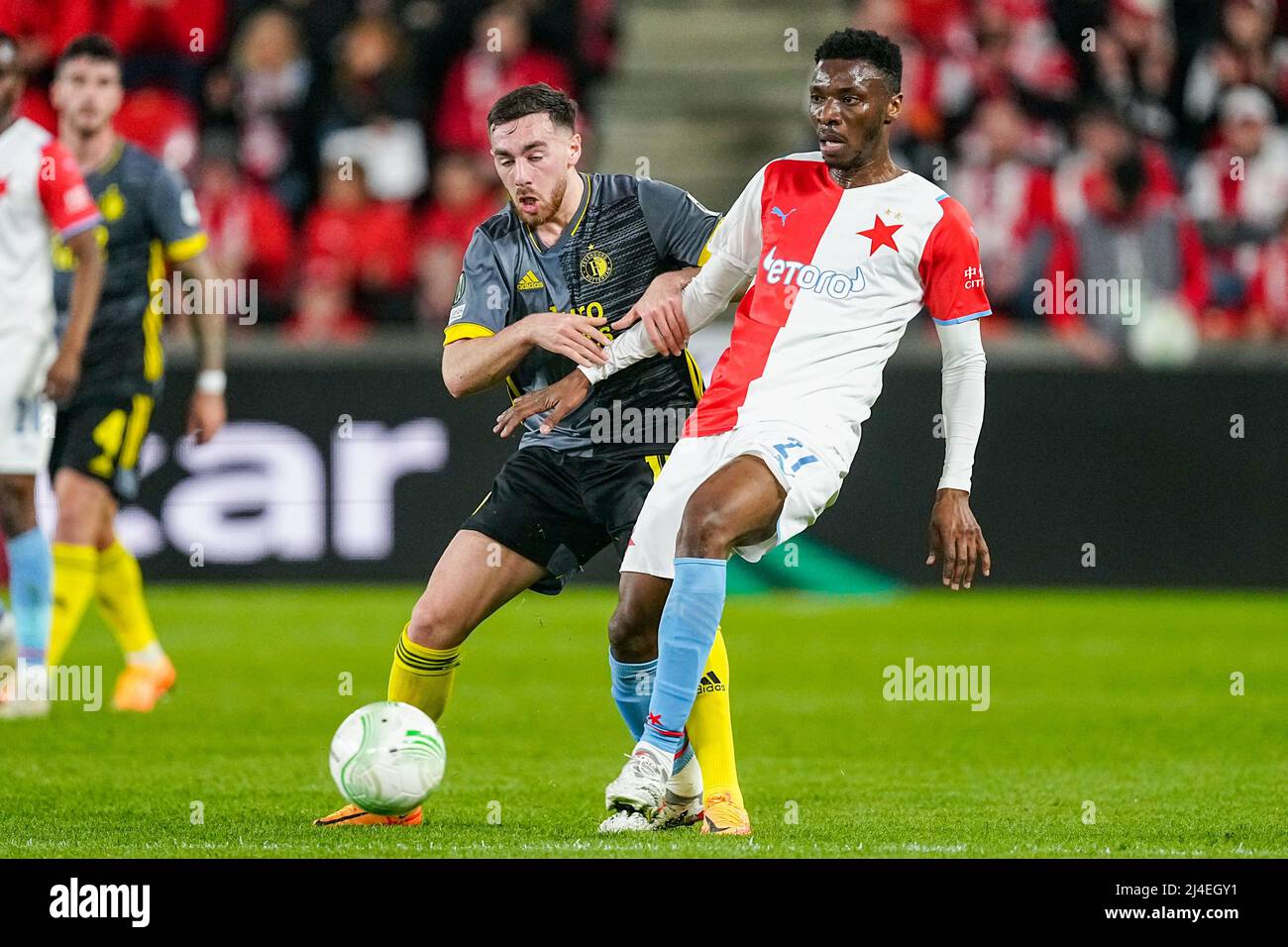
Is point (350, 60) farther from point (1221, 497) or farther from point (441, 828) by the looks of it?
point (441, 828)

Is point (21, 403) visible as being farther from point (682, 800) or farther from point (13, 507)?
point (682, 800)

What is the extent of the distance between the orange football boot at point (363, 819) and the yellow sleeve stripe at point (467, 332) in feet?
4.62

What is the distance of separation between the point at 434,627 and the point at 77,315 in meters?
2.86

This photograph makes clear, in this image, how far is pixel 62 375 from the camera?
8.20m

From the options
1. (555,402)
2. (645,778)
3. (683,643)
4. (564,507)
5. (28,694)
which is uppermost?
(555,402)

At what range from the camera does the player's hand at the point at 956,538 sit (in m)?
5.77

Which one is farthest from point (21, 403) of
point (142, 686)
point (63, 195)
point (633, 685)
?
point (633, 685)

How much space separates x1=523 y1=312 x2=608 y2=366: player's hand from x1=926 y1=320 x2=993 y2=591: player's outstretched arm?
103 cm

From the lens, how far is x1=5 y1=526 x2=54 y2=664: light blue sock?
8523mm

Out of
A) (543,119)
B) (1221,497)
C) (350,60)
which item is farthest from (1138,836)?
(350,60)

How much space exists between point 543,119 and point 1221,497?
26.4ft

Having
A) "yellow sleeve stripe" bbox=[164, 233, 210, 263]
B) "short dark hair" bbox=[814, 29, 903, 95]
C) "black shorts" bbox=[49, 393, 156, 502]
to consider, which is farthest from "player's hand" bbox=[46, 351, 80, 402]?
"short dark hair" bbox=[814, 29, 903, 95]

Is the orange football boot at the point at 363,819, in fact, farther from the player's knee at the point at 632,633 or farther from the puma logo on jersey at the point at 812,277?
the puma logo on jersey at the point at 812,277

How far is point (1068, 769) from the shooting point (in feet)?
24.1
